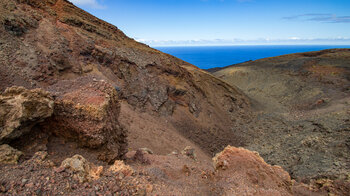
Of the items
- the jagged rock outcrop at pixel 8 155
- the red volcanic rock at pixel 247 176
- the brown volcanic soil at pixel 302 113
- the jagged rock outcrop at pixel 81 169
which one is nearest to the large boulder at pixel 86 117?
the jagged rock outcrop at pixel 81 169

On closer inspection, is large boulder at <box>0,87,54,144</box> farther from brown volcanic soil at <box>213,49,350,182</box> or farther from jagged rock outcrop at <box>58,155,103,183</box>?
brown volcanic soil at <box>213,49,350,182</box>

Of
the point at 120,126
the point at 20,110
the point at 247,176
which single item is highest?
the point at 20,110

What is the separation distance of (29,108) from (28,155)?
79 centimetres

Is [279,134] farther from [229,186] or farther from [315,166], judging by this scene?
[229,186]

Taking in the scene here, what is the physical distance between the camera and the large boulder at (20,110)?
11.4 ft

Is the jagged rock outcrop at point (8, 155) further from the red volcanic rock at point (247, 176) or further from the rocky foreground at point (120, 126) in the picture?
the red volcanic rock at point (247, 176)

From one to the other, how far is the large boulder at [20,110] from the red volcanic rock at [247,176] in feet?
12.4

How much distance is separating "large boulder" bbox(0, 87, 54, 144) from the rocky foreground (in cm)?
2

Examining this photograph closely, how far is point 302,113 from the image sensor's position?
17.1 meters

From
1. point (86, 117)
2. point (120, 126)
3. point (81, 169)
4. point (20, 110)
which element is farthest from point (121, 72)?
point (81, 169)

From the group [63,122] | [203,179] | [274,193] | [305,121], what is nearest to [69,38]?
[63,122]

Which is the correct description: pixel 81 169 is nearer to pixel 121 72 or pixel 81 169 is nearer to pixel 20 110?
pixel 20 110

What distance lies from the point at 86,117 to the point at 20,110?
1075 mm

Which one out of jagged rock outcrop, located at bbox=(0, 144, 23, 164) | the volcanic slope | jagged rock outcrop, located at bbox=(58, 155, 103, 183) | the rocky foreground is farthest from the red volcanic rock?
the volcanic slope
